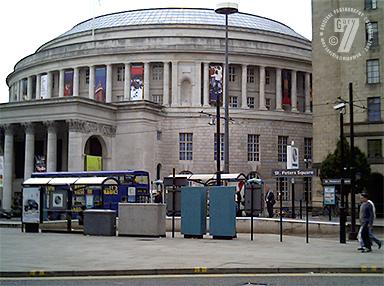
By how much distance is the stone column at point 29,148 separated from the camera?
65.6m

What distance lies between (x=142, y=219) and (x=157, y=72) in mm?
53279

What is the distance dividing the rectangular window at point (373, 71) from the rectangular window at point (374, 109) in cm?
172

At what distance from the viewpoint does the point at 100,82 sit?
78375mm

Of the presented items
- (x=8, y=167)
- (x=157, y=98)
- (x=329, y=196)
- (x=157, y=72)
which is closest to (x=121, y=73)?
(x=157, y=72)

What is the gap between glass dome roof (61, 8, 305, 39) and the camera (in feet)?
276

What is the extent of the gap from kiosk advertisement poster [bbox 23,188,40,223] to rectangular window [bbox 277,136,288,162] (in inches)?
2042

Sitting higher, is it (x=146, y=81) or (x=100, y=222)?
(x=146, y=81)

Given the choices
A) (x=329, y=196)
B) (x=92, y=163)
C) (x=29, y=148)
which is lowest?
(x=329, y=196)

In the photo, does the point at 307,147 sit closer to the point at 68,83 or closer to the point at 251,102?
the point at 251,102

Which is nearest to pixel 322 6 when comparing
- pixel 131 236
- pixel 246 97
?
pixel 246 97

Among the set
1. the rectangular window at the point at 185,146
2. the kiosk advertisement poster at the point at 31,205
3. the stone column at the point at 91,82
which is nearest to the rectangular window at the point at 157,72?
the stone column at the point at 91,82

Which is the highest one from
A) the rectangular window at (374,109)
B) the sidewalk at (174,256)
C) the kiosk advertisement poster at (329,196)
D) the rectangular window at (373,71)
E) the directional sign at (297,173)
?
the rectangular window at (373,71)

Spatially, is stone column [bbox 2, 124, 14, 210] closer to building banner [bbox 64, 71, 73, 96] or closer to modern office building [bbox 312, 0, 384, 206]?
building banner [bbox 64, 71, 73, 96]

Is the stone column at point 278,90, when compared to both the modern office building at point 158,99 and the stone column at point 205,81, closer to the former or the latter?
the modern office building at point 158,99
